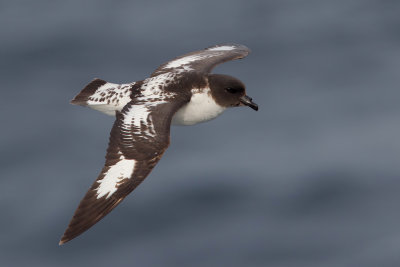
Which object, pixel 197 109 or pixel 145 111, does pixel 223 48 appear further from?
pixel 145 111

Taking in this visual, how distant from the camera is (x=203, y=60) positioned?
20.0 meters

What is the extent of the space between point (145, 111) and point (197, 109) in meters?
1.20

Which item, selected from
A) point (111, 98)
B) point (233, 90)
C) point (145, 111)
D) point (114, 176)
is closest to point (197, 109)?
point (233, 90)

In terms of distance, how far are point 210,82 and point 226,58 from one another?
7.74 feet

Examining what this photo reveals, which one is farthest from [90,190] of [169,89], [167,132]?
[169,89]

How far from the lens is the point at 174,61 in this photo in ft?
66.3

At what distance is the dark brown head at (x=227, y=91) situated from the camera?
1770 cm

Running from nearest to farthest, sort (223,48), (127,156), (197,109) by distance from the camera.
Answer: (127,156)
(197,109)
(223,48)

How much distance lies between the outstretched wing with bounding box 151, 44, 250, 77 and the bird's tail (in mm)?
1384

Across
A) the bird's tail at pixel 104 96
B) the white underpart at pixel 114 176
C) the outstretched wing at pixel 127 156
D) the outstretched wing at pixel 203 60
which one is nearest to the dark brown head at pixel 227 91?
the outstretched wing at pixel 127 156

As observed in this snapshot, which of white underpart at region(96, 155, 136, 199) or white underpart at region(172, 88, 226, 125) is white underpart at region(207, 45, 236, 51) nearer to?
white underpart at region(172, 88, 226, 125)

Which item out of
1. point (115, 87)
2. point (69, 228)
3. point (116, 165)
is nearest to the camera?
point (69, 228)

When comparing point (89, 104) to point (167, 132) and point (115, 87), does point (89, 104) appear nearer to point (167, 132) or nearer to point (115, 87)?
point (115, 87)

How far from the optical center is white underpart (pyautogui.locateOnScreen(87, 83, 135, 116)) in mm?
17781
